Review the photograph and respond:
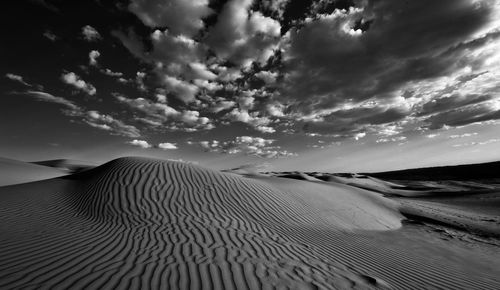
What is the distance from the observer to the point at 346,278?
4.54 m

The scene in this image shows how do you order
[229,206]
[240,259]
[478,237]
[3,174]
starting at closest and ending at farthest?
[240,259] < [229,206] < [478,237] < [3,174]

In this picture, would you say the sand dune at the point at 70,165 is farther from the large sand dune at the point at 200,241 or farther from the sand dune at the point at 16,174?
the large sand dune at the point at 200,241

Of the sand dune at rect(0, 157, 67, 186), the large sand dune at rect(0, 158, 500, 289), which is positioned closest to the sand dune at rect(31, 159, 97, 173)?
the sand dune at rect(0, 157, 67, 186)

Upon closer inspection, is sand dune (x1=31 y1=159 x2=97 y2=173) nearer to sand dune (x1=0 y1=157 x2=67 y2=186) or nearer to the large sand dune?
sand dune (x1=0 y1=157 x2=67 y2=186)

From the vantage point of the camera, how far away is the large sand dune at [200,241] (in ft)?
13.3

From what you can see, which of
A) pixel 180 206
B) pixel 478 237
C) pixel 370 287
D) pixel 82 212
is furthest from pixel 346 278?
pixel 478 237

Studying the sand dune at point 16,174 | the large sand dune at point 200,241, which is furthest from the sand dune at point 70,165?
the large sand dune at point 200,241

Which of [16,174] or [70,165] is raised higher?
[70,165]

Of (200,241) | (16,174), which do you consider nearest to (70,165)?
(16,174)

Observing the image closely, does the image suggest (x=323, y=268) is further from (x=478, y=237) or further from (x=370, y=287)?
(x=478, y=237)

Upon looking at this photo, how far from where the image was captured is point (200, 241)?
5801 millimetres

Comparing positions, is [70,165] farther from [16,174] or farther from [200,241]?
[200,241]

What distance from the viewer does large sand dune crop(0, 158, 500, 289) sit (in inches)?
159

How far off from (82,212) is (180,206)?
2980 mm
